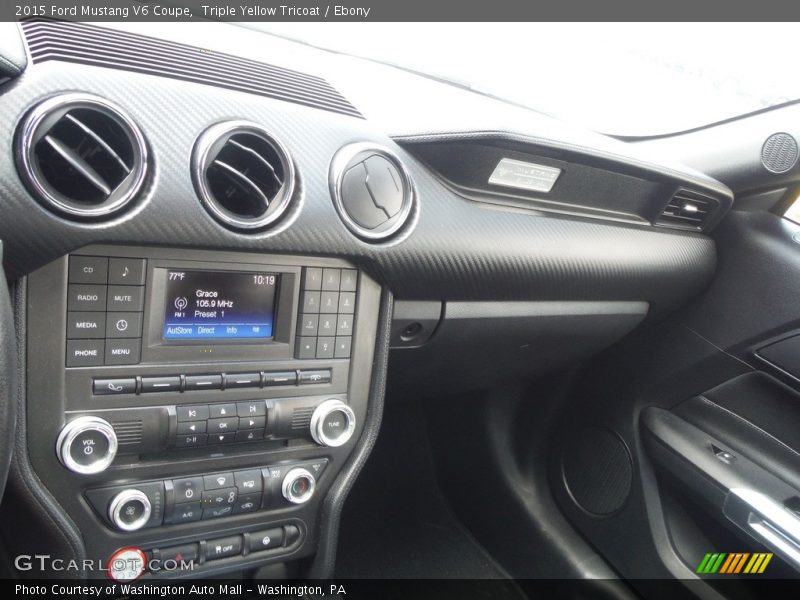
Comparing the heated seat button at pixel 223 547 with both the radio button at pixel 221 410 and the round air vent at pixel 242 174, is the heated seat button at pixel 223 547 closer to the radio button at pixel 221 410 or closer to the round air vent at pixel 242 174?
the radio button at pixel 221 410

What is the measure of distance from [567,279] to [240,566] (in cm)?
77

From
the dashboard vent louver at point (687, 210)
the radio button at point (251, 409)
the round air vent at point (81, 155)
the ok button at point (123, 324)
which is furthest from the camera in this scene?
the dashboard vent louver at point (687, 210)

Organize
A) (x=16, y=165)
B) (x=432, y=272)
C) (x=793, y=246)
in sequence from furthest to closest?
(x=793, y=246) → (x=432, y=272) → (x=16, y=165)

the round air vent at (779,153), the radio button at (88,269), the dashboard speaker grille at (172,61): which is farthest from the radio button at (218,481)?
the round air vent at (779,153)

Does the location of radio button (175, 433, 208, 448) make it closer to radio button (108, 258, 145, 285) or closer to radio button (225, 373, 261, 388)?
radio button (225, 373, 261, 388)

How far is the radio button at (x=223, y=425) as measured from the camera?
100cm

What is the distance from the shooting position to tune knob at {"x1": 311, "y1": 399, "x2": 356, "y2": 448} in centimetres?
110

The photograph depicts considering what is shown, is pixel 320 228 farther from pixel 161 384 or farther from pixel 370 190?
pixel 161 384

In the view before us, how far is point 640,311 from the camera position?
1.62 metres

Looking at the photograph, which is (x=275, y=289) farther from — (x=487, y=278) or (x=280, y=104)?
(x=487, y=278)

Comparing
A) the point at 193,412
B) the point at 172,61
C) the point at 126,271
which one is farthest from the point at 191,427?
the point at 172,61

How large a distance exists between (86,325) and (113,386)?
88 mm

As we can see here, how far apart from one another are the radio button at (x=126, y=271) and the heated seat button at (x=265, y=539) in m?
0.44

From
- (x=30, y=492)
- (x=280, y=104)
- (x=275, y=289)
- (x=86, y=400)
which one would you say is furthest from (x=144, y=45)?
(x=30, y=492)
